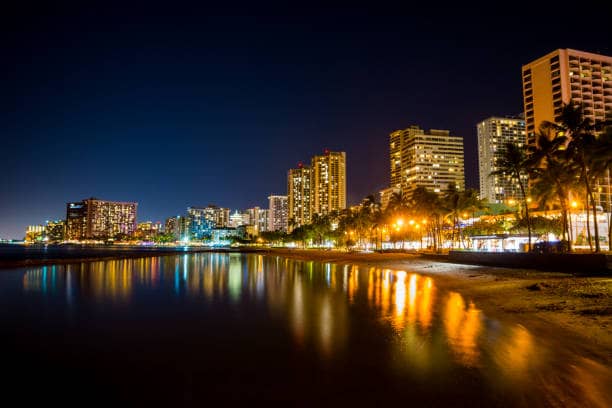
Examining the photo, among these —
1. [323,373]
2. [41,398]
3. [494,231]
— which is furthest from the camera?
[494,231]

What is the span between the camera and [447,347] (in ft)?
37.4

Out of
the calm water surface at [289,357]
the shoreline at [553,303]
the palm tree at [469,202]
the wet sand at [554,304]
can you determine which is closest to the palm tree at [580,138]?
the shoreline at [553,303]

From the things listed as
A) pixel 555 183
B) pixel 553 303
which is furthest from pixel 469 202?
pixel 553 303

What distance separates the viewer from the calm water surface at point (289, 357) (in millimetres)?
8031

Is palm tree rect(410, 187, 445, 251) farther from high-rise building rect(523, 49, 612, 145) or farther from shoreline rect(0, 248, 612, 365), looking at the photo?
high-rise building rect(523, 49, 612, 145)

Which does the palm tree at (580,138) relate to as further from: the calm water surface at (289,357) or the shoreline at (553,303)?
the calm water surface at (289,357)

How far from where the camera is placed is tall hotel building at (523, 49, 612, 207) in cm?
11906

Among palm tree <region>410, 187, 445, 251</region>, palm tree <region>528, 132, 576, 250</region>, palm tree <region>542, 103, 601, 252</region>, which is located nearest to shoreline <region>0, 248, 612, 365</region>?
palm tree <region>542, 103, 601, 252</region>

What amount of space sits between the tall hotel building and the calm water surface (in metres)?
124

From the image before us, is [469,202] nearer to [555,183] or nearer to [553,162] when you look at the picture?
[555,183]

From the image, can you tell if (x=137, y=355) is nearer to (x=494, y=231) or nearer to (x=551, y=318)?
(x=551, y=318)

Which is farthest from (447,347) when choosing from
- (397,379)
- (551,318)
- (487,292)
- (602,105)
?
(602,105)

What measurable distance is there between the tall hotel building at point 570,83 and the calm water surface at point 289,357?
4881 inches

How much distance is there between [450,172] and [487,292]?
615 feet
